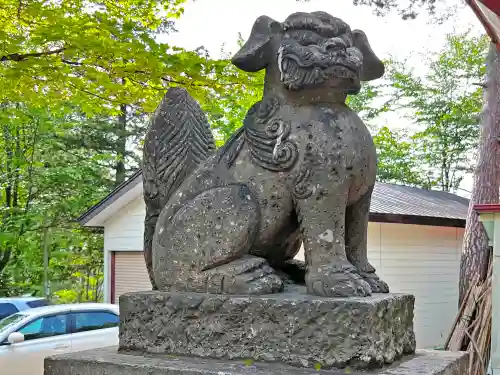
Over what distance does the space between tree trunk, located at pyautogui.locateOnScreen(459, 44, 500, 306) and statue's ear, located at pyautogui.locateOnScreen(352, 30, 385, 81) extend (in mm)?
5642

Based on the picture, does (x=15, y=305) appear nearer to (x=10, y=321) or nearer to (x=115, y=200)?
(x=10, y=321)

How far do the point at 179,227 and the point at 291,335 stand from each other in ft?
1.77

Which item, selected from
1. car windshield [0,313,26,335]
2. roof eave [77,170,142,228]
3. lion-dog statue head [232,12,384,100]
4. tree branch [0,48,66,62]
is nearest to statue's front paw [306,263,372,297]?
lion-dog statue head [232,12,384,100]

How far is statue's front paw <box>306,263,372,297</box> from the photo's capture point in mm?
1801

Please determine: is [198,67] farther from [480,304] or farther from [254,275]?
[480,304]

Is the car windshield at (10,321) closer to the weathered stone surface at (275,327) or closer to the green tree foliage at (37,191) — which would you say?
the green tree foliage at (37,191)

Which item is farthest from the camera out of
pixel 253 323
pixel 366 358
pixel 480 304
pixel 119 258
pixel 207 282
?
pixel 119 258

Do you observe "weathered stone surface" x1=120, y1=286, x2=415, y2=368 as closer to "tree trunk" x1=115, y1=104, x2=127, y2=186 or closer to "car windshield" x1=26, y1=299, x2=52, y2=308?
"car windshield" x1=26, y1=299, x2=52, y2=308

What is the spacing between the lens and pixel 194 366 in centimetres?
181

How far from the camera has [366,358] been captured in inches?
66.2

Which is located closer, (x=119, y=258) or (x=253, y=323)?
(x=253, y=323)

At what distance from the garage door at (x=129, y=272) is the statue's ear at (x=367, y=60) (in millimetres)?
9192

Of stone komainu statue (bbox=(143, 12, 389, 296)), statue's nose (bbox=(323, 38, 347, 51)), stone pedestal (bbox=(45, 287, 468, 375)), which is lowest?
stone pedestal (bbox=(45, 287, 468, 375))

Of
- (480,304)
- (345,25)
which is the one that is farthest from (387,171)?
(345,25)
